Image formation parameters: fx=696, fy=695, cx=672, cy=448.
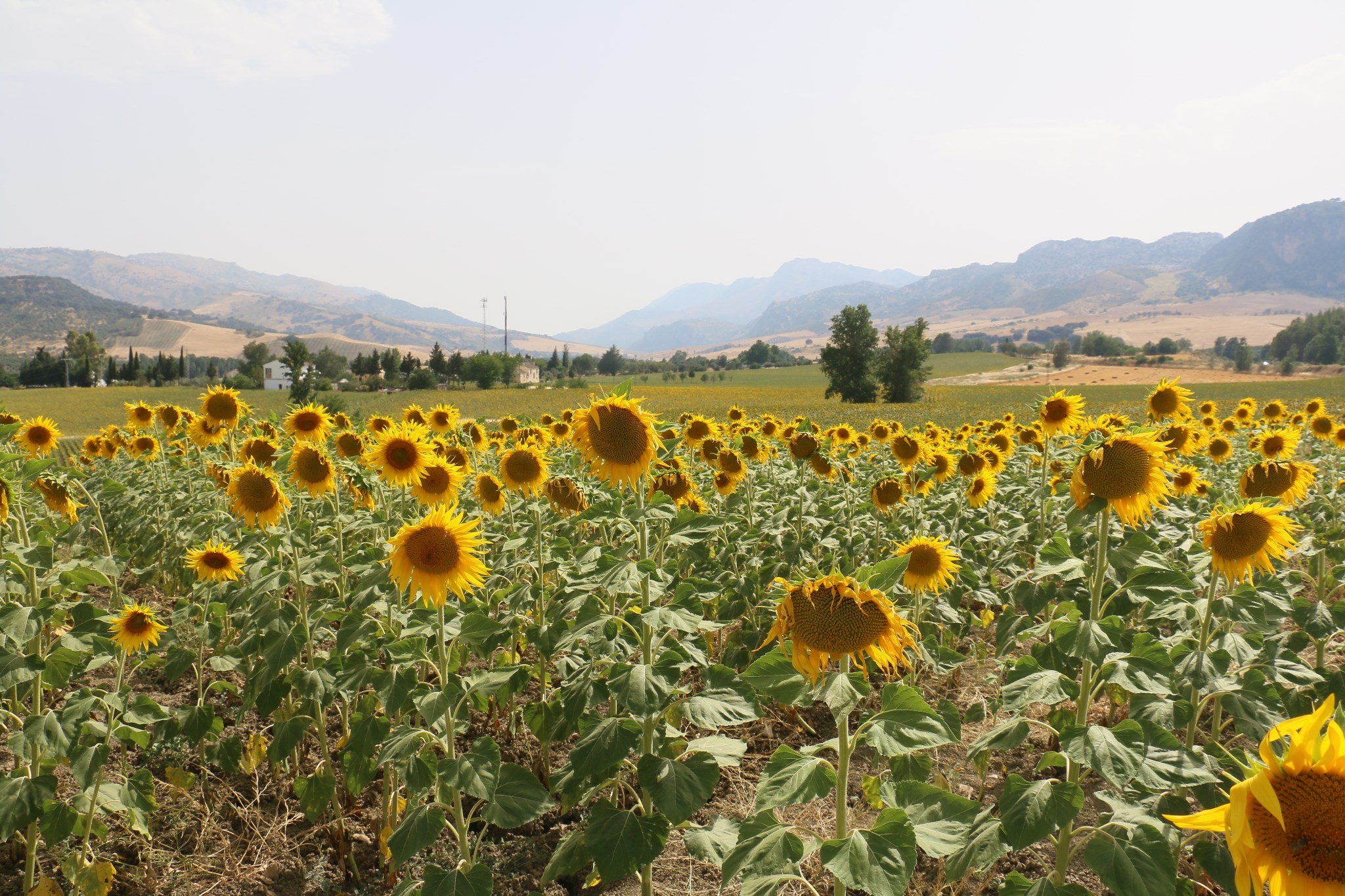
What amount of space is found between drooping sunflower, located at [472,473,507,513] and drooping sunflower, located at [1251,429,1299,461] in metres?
7.99

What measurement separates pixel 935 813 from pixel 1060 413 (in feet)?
15.2

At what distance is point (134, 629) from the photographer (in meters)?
4.15

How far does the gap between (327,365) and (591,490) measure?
15091 cm

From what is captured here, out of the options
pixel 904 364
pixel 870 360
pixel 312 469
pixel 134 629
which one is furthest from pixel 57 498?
pixel 904 364

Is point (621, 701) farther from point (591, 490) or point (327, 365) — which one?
point (327, 365)

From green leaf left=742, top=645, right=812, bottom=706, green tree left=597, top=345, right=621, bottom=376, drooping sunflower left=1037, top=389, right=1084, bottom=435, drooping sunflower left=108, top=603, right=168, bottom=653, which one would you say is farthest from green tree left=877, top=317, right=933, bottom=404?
green tree left=597, top=345, right=621, bottom=376

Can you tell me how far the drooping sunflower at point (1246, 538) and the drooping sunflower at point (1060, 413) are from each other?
2872 millimetres

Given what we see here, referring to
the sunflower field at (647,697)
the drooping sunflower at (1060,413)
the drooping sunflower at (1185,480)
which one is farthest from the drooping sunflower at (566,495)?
the drooping sunflower at (1185,480)

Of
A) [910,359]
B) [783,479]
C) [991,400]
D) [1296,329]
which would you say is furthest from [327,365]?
[1296,329]

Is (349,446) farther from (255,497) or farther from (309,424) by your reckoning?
(255,497)

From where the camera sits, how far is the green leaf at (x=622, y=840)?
2.76 metres

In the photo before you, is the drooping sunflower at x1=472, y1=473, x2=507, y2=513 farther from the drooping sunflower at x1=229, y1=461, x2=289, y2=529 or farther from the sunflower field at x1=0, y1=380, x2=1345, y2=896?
the drooping sunflower at x1=229, y1=461, x2=289, y2=529

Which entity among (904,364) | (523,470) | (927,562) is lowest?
(927,562)

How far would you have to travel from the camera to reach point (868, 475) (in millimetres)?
8484
